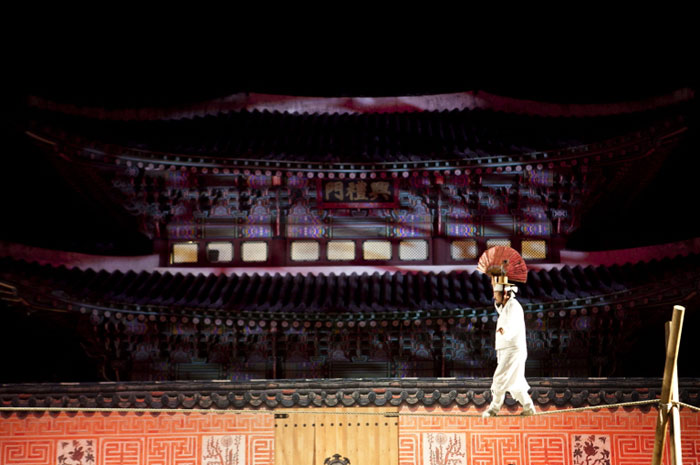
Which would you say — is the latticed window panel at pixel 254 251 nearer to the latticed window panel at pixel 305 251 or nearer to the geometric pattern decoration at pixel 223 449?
the latticed window panel at pixel 305 251

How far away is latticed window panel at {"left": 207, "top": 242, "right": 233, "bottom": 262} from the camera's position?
1176 cm

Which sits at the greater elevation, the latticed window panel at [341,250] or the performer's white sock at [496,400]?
the latticed window panel at [341,250]

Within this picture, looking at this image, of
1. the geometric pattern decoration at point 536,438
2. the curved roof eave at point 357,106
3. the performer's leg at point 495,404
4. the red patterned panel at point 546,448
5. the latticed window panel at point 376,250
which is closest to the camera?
the performer's leg at point 495,404

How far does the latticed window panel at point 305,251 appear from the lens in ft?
38.4

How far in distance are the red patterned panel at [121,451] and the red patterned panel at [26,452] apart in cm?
63

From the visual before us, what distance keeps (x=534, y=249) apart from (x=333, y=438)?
4401 mm

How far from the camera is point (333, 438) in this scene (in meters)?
9.46

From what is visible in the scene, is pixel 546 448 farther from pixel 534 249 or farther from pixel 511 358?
pixel 511 358

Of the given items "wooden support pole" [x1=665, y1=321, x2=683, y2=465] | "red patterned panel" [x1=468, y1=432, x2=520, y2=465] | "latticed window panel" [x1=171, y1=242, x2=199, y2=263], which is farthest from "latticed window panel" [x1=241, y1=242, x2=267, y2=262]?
"wooden support pole" [x1=665, y1=321, x2=683, y2=465]

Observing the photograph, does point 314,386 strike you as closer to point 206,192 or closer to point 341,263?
point 341,263

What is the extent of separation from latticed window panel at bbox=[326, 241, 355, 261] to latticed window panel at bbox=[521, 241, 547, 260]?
104 inches

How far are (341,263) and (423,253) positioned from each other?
4.19 feet

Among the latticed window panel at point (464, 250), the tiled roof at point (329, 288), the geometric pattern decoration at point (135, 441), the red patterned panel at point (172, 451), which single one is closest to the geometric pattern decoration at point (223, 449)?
the geometric pattern decoration at point (135, 441)

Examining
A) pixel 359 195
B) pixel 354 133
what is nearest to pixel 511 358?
pixel 359 195
